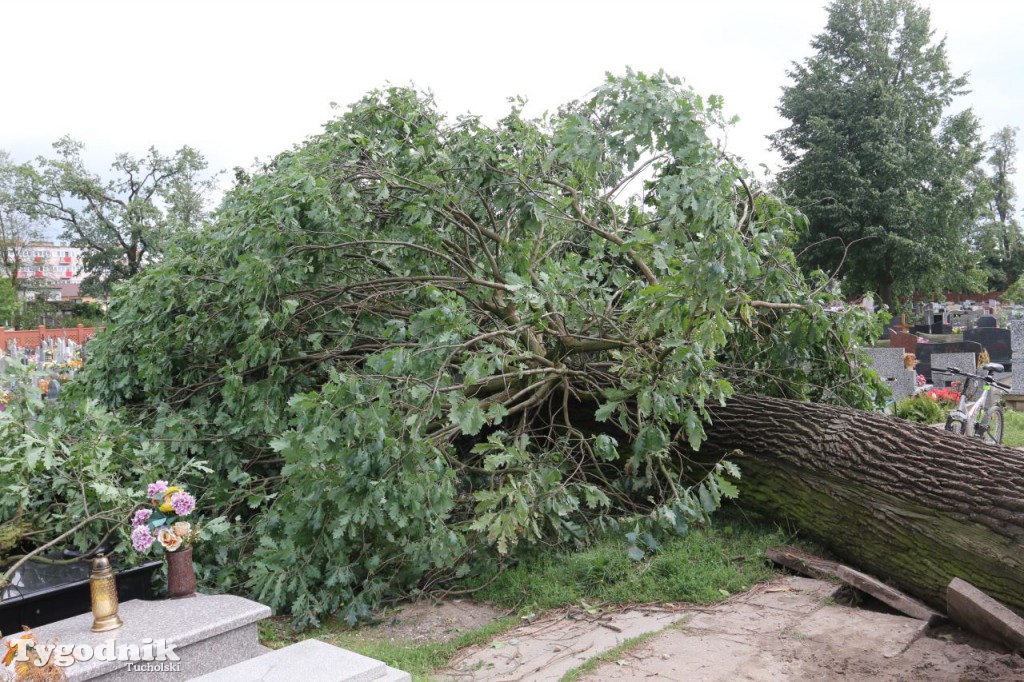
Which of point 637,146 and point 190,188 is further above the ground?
point 190,188

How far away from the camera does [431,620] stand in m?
4.29

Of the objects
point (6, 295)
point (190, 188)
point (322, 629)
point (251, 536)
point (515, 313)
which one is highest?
point (190, 188)

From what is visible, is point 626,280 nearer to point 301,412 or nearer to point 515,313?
point 515,313

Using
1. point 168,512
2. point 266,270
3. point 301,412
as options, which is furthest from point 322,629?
point 266,270

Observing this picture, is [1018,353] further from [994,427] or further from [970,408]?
[970,408]

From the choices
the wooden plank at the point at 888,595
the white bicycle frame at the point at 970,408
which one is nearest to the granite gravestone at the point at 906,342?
the white bicycle frame at the point at 970,408

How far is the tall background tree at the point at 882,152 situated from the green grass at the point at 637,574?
72.1 feet

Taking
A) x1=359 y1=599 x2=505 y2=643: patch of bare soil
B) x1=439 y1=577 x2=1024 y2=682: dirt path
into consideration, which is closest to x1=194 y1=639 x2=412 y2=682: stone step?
x1=439 y1=577 x2=1024 y2=682: dirt path

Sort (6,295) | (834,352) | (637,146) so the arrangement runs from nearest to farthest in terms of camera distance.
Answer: (637,146) < (834,352) < (6,295)

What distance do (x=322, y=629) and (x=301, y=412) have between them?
1322mm

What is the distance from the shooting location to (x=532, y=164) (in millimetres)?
5445

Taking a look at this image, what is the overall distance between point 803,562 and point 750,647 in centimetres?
101

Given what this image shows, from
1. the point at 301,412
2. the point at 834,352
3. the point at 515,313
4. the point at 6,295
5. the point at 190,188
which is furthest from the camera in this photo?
the point at 6,295

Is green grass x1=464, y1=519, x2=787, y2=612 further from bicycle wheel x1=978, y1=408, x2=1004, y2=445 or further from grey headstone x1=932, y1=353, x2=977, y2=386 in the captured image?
grey headstone x1=932, y1=353, x2=977, y2=386
